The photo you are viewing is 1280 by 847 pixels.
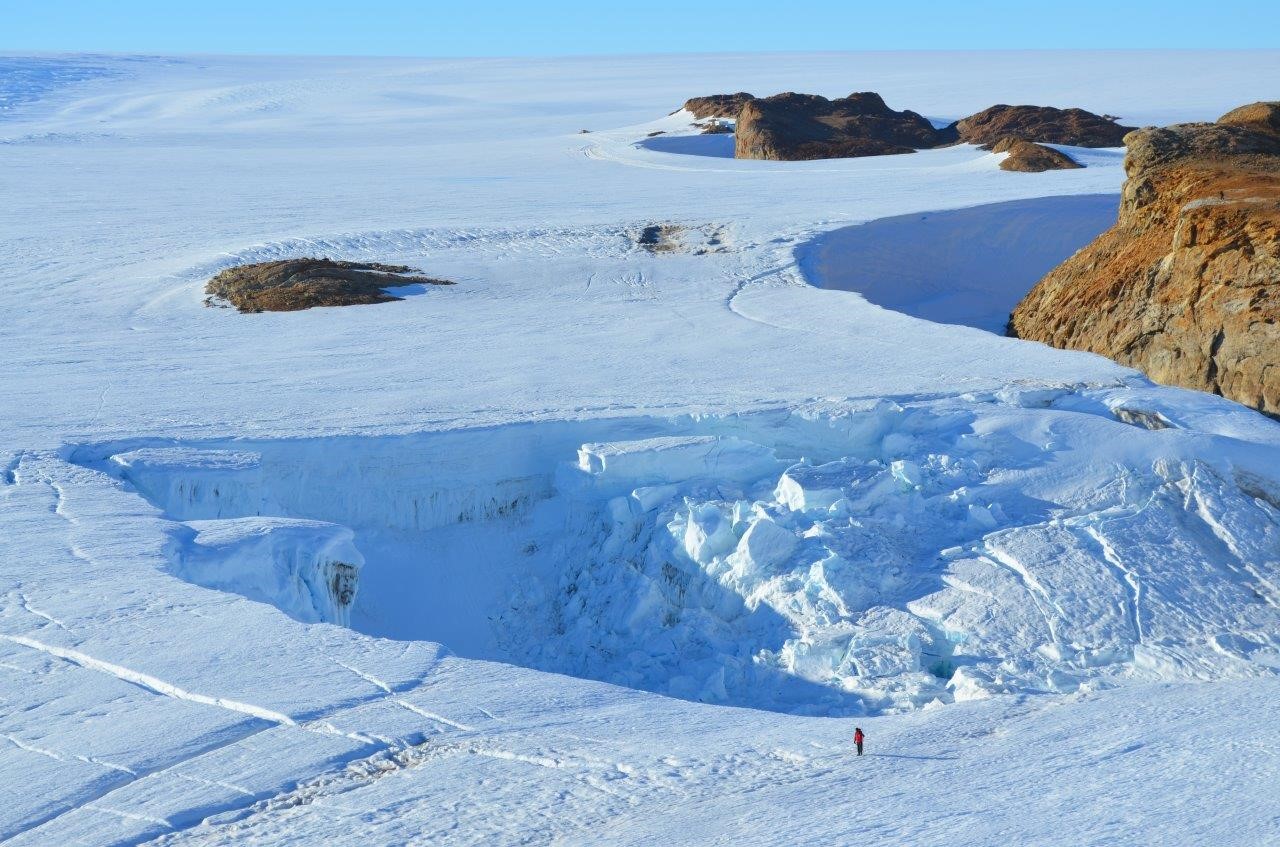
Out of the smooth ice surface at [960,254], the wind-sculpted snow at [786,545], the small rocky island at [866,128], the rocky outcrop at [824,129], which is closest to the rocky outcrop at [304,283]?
the smooth ice surface at [960,254]

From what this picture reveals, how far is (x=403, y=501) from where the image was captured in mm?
8648

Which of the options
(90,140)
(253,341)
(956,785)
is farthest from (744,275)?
(90,140)

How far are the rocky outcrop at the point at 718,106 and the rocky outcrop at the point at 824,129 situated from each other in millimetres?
2560

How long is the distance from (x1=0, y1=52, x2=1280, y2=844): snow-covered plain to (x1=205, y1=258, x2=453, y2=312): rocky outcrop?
16.9 inches

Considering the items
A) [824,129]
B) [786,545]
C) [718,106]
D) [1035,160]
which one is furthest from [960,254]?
[718,106]

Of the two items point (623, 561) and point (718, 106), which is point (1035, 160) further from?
point (623, 561)

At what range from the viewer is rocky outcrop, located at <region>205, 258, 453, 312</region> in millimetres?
14125

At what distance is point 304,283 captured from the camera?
14.6m

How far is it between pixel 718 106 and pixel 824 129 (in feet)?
19.2

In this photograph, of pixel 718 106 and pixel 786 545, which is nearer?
pixel 786 545

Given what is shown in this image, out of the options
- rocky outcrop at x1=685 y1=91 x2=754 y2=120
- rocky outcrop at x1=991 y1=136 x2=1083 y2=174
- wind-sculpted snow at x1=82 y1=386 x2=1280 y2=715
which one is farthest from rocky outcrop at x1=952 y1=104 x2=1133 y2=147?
wind-sculpted snow at x1=82 y1=386 x2=1280 y2=715

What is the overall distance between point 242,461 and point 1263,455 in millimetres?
6513

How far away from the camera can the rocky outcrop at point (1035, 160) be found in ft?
73.7

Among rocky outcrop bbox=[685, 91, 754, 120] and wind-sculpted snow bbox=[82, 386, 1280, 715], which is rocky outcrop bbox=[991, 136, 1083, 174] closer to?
rocky outcrop bbox=[685, 91, 754, 120]
